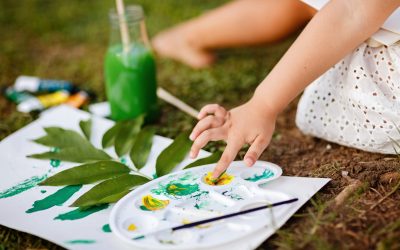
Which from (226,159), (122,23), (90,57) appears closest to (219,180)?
(226,159)

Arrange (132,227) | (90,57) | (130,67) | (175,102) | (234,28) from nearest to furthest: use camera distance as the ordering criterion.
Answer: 1. (132,227)
2. (130,67)
3. (175,102)
4. (234,28)
5. (90,57)

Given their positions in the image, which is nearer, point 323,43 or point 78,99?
point 323,43

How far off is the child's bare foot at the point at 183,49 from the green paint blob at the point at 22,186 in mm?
683

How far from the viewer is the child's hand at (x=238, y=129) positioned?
3.10 ft

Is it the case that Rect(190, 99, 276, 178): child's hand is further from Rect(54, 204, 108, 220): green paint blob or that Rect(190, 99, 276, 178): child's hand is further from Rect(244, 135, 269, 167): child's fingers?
Rect(54, 204, 108, 220): green paint blob

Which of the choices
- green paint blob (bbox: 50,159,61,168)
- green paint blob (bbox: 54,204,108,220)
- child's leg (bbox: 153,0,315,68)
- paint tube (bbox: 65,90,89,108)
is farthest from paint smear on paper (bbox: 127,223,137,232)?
child's leg (bbox: 153,0,315,68)

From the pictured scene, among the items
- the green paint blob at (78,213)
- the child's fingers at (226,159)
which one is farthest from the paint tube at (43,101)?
the child's fingers at (226,159)

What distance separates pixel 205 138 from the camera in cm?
95

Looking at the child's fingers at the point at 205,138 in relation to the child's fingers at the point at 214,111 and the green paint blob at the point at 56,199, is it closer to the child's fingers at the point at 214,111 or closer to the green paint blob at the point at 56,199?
the child's fingers at the point at 214,111

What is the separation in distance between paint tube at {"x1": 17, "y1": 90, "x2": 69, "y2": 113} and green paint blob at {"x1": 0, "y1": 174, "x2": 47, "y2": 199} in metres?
0.35

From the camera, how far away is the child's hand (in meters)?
0.95

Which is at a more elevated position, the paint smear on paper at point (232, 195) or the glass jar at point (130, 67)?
the glass jar at point (130, 67)

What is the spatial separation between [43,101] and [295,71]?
718 millimetres

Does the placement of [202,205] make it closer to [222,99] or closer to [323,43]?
[323,43]
